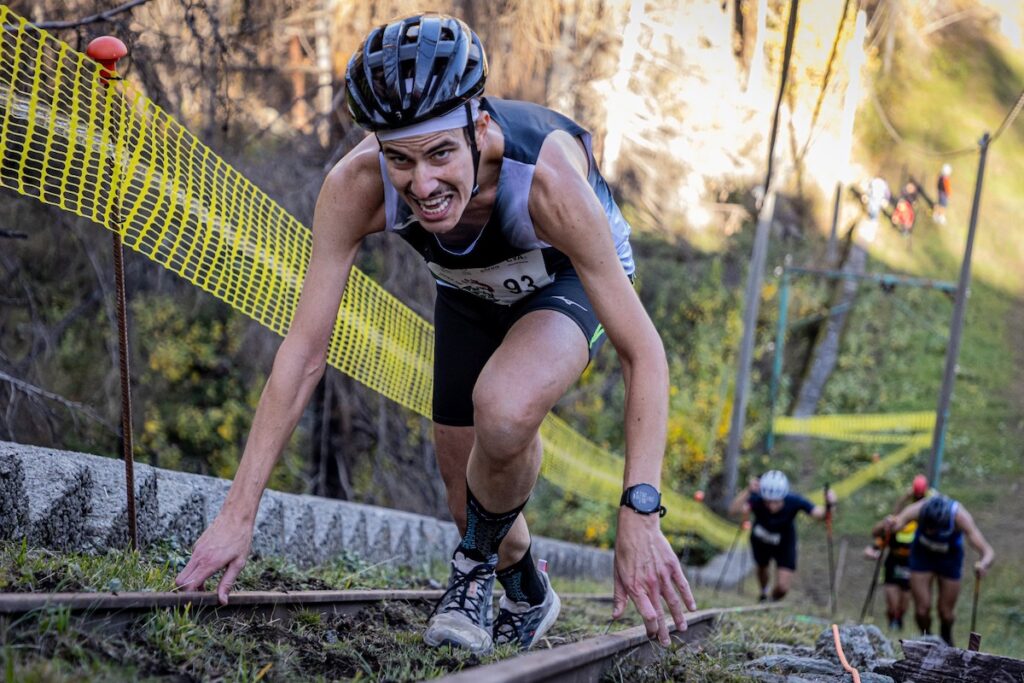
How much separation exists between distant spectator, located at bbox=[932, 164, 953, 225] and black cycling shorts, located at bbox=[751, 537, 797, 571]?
1817cm

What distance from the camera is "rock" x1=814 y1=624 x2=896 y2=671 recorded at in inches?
192

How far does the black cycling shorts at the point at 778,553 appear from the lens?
593 inches

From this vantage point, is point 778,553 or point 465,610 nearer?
point 465,610

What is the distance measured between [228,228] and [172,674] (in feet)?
11.6

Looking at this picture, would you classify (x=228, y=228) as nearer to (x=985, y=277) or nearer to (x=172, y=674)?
(x=172, y=674)

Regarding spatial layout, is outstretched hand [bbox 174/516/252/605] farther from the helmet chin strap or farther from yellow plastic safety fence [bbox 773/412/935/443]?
yellow plastic safety fence [bbox 773/412/935/443]

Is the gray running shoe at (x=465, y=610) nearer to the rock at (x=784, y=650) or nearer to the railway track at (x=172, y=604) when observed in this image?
the railway track at (x=172, y=604)

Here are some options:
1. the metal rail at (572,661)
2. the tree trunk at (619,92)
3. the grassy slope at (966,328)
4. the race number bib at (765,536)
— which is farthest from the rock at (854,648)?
the tree trunk at (619,92)

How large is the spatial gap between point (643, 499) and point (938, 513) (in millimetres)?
9888

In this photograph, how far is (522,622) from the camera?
4.32m

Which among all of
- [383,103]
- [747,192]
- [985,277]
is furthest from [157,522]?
[985,277]

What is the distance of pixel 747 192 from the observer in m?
31.5

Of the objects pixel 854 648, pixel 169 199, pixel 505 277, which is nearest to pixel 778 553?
pixel 854 648

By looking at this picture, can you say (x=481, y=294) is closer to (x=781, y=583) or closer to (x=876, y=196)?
(x=781, y=583)
